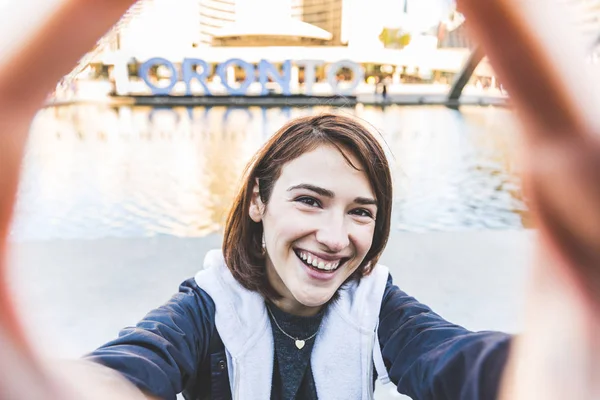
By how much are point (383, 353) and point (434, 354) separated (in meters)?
0.21

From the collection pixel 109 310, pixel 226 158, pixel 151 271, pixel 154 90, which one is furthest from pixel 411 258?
pixel 154 90

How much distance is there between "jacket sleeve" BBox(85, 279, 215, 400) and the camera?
838 millimetres

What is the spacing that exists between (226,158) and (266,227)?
748 cm

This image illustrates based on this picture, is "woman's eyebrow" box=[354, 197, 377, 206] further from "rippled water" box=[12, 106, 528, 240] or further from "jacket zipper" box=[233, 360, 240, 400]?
"jacket zipper" box=[233, 360, 240, 400]

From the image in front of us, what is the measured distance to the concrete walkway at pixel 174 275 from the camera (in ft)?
9.42

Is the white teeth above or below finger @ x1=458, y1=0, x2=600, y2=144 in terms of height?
below

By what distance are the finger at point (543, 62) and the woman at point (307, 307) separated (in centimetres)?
56

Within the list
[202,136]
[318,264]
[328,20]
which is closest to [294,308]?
[318,264]

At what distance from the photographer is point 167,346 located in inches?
38.7

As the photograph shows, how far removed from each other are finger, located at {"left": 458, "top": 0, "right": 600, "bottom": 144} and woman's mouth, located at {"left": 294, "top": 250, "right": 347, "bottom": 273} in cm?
62

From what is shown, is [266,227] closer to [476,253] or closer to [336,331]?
[336,331]

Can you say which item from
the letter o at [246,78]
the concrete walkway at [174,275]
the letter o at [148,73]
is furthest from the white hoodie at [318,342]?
the letter o at [148,73]

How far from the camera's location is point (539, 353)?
0.57 meters

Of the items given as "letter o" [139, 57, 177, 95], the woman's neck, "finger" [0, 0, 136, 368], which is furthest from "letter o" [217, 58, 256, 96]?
"finger" [0, 0, 136, 368]
